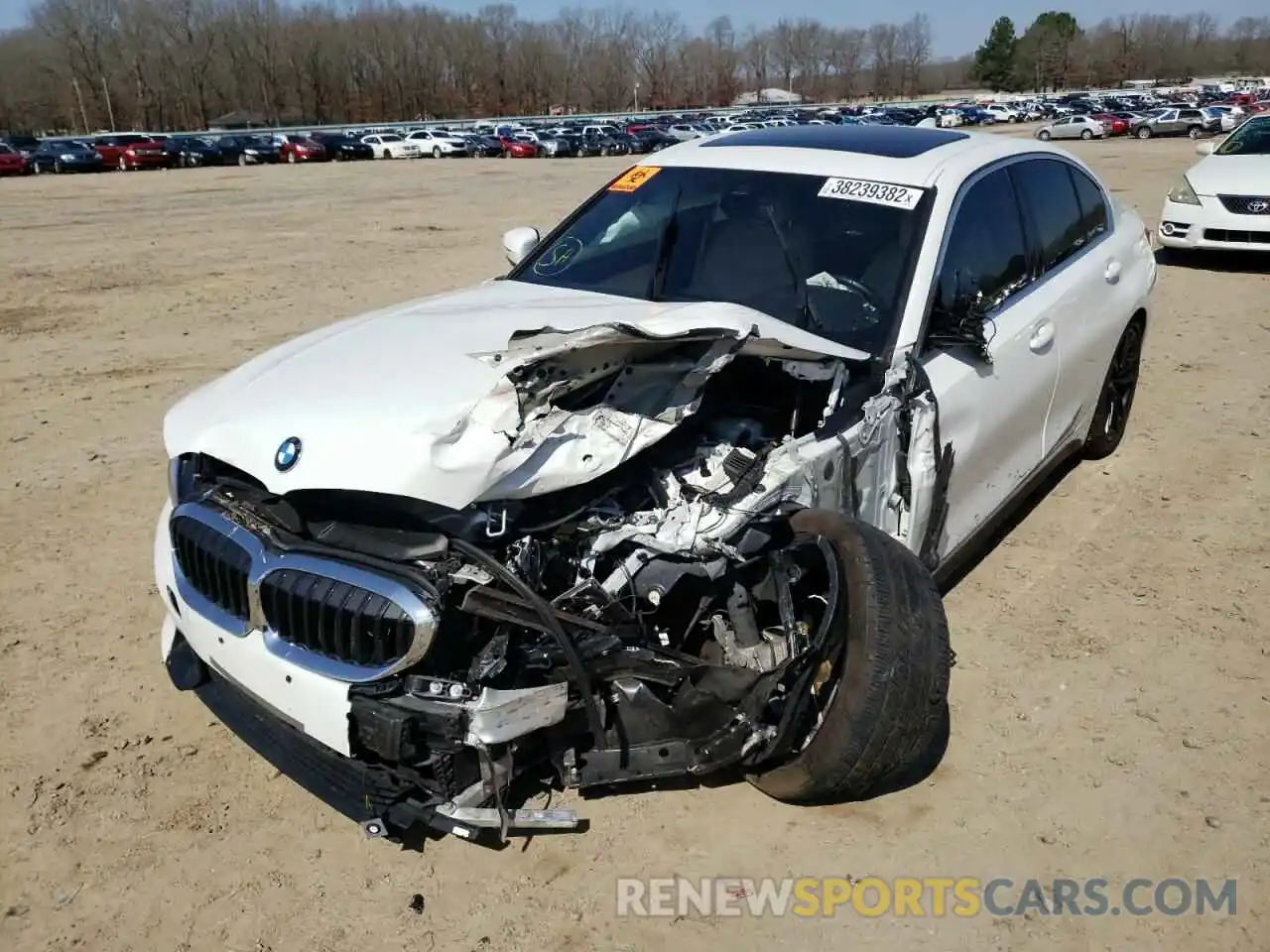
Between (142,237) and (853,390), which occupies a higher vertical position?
(853,390)

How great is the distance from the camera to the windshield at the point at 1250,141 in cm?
1125

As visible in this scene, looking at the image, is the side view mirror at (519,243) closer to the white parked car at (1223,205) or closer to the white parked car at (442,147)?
the white parked car at (1223,205)

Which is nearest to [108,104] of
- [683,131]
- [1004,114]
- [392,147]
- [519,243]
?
[392,147]

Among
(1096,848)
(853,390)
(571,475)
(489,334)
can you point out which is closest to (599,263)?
(489,334)

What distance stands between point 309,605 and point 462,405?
25.4 inches

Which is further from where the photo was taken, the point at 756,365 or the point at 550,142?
the point at 550,142

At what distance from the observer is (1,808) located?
308cm

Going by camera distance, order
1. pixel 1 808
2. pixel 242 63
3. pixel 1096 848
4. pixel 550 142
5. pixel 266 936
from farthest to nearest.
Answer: pixel 242 63
pixel 550 142
pixel 1 808
pixel 1096 848
pixel 266 936

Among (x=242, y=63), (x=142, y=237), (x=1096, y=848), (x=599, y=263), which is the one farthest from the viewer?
(x=242, y=63)

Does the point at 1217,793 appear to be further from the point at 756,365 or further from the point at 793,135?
the point at 793,135

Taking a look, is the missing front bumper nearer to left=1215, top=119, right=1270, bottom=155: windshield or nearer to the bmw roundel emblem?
the bmw roundel emblem

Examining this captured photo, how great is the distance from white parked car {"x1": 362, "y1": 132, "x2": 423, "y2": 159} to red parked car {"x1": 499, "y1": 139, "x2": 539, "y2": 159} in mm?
4230

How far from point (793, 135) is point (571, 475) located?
2.41 metres

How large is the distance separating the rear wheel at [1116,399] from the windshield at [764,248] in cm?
214
